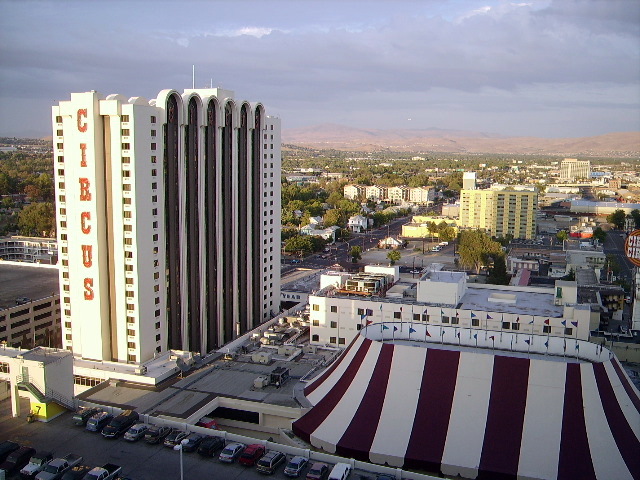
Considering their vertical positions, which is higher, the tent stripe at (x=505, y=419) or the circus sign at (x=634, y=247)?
the circus sign at (x=634, y=247)

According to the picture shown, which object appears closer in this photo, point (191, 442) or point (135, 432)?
point (191, 442)

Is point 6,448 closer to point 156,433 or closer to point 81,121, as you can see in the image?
point 156,433

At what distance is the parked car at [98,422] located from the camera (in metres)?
15.1

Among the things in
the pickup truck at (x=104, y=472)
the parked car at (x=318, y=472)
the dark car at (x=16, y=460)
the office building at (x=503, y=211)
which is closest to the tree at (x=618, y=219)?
the office building at (x=503, y=211)

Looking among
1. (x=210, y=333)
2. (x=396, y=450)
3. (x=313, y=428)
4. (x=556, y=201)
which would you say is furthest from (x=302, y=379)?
(x=556, y=201)

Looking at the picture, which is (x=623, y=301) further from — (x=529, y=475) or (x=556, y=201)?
(x=556, y=201)

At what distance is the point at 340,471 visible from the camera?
12.7m

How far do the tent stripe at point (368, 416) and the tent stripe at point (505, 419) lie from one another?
2.47m

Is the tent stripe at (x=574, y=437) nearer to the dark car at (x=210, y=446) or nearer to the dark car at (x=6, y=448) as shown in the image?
the dark car at (x=210, y=446)

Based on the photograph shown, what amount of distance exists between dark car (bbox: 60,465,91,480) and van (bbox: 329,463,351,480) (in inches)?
195

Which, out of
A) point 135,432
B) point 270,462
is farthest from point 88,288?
point 270,462

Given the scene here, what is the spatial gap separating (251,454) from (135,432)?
3008mm

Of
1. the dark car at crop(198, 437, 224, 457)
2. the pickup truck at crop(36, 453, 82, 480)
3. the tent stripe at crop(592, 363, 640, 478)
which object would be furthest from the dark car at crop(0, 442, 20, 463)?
the tent stripe at crop(592, 363, 640, 478)

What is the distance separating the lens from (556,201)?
102 meters
